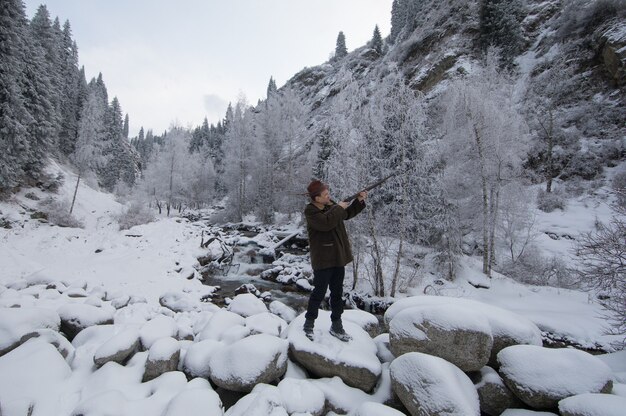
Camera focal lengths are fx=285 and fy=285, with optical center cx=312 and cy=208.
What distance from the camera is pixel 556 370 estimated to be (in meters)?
3.06

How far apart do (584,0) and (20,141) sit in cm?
3875

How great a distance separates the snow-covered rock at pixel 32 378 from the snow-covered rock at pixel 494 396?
184 inches

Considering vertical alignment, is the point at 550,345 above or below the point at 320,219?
below

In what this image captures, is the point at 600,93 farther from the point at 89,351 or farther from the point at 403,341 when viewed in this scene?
the point at 89,351

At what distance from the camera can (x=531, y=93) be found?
19219 millimetres

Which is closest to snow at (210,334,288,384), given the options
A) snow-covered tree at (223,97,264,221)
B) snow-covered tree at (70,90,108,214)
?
snow-covered tree at (223,97,264,221)

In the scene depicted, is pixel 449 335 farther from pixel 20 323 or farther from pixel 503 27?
pixel 503 27

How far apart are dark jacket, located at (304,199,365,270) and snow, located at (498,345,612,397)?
2.24 meters

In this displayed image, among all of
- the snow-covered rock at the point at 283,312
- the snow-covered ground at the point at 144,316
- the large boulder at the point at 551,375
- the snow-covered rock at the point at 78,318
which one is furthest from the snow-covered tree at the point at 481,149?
the snow-covered rock at the point at 78,318

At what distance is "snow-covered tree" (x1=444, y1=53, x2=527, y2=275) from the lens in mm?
11281

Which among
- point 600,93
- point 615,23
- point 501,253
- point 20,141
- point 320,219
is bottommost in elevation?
point 501,253

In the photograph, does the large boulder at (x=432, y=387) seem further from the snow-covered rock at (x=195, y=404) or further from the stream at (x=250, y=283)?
the stream at (x=250, y=283)

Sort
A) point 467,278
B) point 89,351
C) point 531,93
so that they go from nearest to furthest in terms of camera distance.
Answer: point 89,351, point 467,278, point 531,93

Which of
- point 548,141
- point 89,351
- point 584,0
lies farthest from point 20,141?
point 584,0
